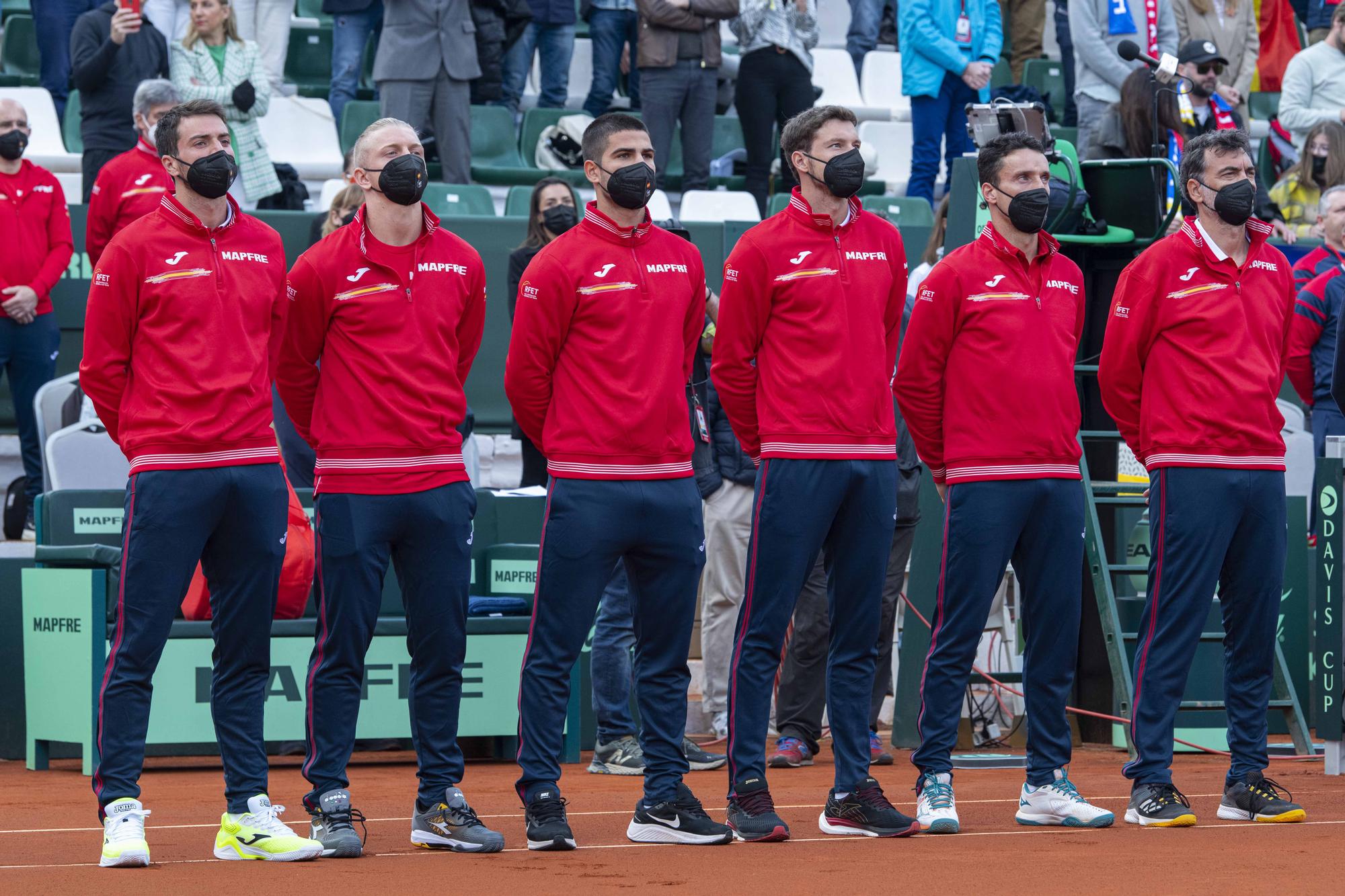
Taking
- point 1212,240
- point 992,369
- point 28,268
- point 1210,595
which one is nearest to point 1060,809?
point 1210,595

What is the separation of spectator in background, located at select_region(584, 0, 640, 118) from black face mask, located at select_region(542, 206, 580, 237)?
217 inches

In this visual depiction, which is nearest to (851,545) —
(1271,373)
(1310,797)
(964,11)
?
(1271,373)

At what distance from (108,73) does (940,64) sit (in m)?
5.44

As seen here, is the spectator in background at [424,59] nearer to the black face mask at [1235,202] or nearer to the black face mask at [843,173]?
the black face mask at [843,173]

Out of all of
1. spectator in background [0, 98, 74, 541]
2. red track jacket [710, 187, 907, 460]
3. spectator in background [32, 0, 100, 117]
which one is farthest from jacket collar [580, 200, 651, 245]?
spectator in background [32, 0, 100, 117]

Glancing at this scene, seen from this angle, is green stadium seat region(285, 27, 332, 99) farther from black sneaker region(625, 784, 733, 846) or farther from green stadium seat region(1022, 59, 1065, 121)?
black sneaker region(625, 784, 733, 846)

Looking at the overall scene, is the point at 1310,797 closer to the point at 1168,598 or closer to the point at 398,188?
the point at 1168,598

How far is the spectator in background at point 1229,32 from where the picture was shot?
13750 millimetres

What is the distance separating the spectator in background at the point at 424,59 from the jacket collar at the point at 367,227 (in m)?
6.04

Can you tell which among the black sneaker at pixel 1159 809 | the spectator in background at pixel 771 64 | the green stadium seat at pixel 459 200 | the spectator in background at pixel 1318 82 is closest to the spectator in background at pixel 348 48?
the green stadium seat at pixel 459 200

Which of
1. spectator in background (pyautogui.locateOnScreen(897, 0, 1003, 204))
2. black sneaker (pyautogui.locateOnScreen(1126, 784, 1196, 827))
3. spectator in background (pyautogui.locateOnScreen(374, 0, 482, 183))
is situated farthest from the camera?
spectator in background (pyautogui.locateOnScreen(897, 0, 1003, 204))

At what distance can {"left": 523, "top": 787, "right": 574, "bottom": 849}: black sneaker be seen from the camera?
569 cm

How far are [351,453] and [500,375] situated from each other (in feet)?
18.2

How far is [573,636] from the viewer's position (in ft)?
19.3
